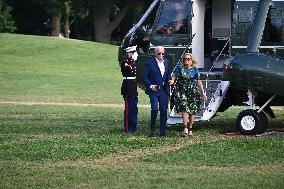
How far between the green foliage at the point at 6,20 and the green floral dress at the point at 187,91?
44.5 metres

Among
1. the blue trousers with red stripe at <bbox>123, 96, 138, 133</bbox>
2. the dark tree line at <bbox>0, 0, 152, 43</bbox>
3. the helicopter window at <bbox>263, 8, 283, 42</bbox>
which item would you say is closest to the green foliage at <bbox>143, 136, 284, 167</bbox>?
the helicopter window at <bbox>263, 8, 283, 42</bbox>

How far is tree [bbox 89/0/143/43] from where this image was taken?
63.9m

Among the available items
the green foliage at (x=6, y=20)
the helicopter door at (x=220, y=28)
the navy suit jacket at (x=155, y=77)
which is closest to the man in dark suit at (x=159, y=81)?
the navy suit jacket at (x=155, y=77)

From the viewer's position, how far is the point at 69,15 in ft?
237

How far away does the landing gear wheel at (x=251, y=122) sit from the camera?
19016mm

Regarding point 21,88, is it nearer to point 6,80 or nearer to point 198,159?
point 6,80

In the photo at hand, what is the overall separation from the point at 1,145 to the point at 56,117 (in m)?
7.61

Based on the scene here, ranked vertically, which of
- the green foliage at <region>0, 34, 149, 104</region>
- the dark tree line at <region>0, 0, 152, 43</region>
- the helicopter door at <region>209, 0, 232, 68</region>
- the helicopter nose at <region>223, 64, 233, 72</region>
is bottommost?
the green foliage at <region>0, 34, 149, 104</region>

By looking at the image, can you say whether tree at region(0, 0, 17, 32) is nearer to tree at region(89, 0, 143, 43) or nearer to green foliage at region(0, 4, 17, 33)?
green foliage at region(0, 4, 17, 33)

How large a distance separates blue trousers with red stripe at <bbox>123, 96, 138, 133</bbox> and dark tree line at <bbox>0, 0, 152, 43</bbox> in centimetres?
3998

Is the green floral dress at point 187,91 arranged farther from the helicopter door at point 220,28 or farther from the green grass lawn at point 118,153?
the helicopter door at point 220,28

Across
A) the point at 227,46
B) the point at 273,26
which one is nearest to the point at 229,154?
the point at 273,26

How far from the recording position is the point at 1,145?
688 inches

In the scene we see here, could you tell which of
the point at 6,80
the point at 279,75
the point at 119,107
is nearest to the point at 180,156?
A: the point at 279,75
